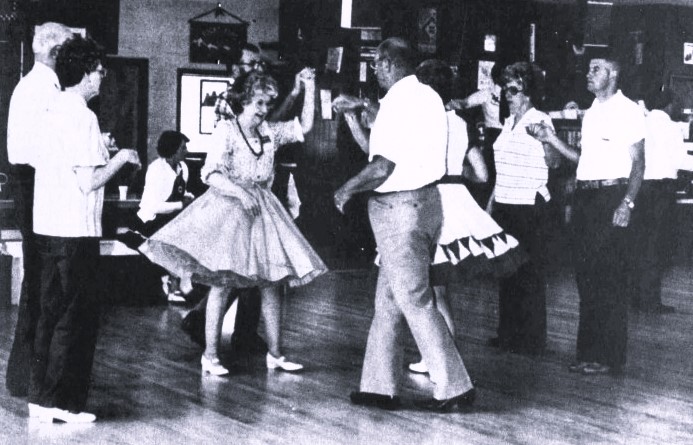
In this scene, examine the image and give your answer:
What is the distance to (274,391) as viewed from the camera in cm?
527

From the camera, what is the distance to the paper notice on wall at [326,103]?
11328mm

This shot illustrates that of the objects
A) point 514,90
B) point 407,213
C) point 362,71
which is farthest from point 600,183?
point 362,71

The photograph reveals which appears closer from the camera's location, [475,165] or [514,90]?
[475,165]

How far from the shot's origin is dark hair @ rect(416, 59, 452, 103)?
5379 mm

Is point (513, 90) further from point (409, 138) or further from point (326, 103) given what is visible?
point (326, 103)

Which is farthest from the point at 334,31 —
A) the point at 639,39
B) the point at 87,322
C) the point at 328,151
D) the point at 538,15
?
the point at 87,322

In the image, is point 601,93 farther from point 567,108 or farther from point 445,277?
point 567,108

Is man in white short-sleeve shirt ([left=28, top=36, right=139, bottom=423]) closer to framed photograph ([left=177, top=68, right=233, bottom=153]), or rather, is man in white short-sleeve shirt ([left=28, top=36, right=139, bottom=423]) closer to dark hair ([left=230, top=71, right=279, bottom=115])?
dark hair ([left=230, top=71, right=279, bottom=115])

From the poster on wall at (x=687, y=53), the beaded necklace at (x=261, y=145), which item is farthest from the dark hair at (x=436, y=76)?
the poster on wall at (x=687, y=53)

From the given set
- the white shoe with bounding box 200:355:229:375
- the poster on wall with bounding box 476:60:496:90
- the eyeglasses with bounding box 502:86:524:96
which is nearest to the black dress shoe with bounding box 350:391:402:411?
the white shoe with bounding box 200:355:229:375

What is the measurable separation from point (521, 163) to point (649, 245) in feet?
8.30

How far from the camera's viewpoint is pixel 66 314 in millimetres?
4367

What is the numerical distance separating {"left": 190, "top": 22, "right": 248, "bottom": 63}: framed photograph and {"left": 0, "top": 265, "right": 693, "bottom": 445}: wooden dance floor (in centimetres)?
434

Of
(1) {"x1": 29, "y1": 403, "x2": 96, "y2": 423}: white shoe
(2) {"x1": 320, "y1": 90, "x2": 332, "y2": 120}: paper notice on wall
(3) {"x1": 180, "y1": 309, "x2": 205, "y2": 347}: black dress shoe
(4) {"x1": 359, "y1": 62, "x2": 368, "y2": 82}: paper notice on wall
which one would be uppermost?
(4) {"x1": 359, "y1": 62, "x2": 368, "y2": 82}: paper notice on wall
